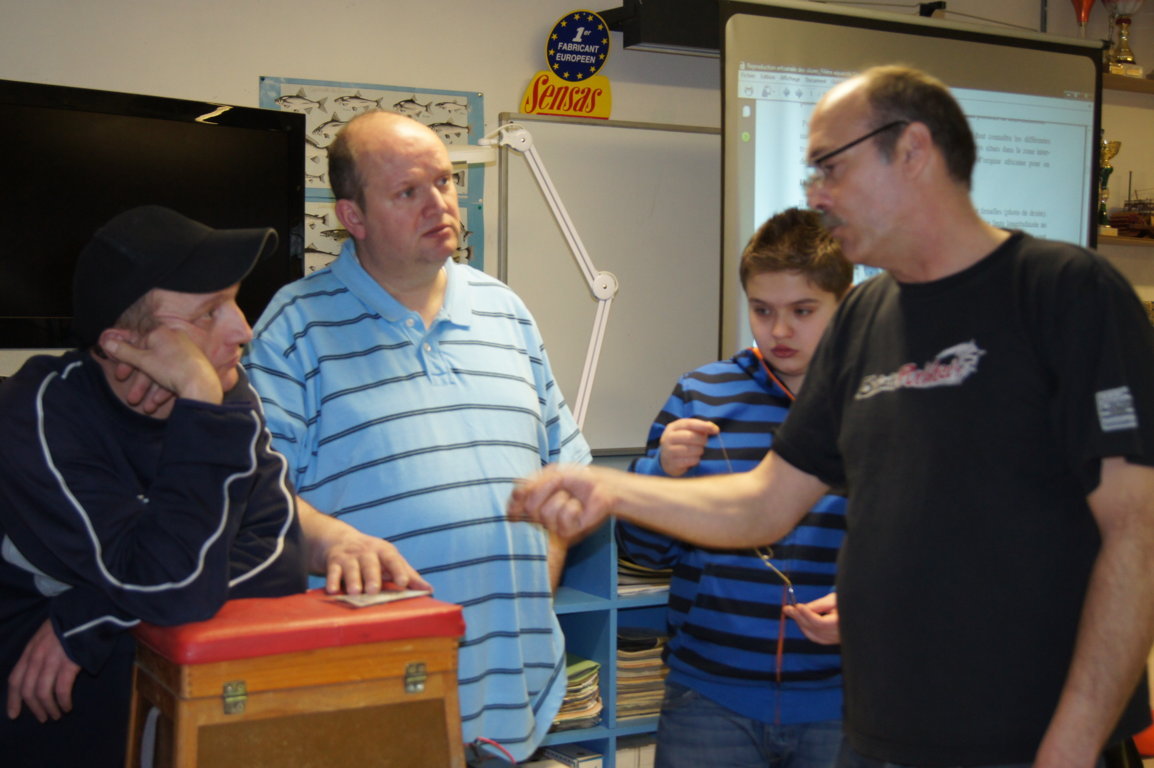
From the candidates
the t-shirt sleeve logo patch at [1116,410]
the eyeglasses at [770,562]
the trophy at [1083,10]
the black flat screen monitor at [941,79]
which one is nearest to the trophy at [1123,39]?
the trophy at [1083,10]

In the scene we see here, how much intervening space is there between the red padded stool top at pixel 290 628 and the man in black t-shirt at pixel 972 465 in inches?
21.7

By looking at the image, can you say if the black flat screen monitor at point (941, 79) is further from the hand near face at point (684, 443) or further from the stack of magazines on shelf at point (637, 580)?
the hand near face at point (684, 443)

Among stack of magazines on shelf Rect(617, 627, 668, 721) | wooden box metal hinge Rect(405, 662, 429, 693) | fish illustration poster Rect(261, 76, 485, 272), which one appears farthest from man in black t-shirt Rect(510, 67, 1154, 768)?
fish illustration poster Rect(261, 76, 485, 272)

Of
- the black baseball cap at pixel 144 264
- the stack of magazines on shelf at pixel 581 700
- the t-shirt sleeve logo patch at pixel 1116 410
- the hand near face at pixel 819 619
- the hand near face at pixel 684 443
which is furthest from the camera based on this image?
the stack of magazines on shelf at pixel 581 700

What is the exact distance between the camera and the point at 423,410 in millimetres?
2018

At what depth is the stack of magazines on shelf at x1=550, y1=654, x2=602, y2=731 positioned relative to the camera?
3.05 metres

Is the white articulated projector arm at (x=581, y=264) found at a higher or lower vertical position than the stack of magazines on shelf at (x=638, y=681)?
higher

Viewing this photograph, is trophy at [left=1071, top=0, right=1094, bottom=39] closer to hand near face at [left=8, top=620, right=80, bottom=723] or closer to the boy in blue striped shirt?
the boy in blue striped shirt

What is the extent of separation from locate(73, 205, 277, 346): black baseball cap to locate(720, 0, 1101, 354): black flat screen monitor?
1.82 m

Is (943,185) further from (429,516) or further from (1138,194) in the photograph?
(1138,194)

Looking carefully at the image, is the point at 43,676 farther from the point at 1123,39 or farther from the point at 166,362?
the point at 1123,39

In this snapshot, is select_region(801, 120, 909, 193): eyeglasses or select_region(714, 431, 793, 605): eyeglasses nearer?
select_region(801, 120, 909, 193): eyeglasses

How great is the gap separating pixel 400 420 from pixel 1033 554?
1099 mm

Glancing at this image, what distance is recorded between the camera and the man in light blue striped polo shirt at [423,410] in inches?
77.6
